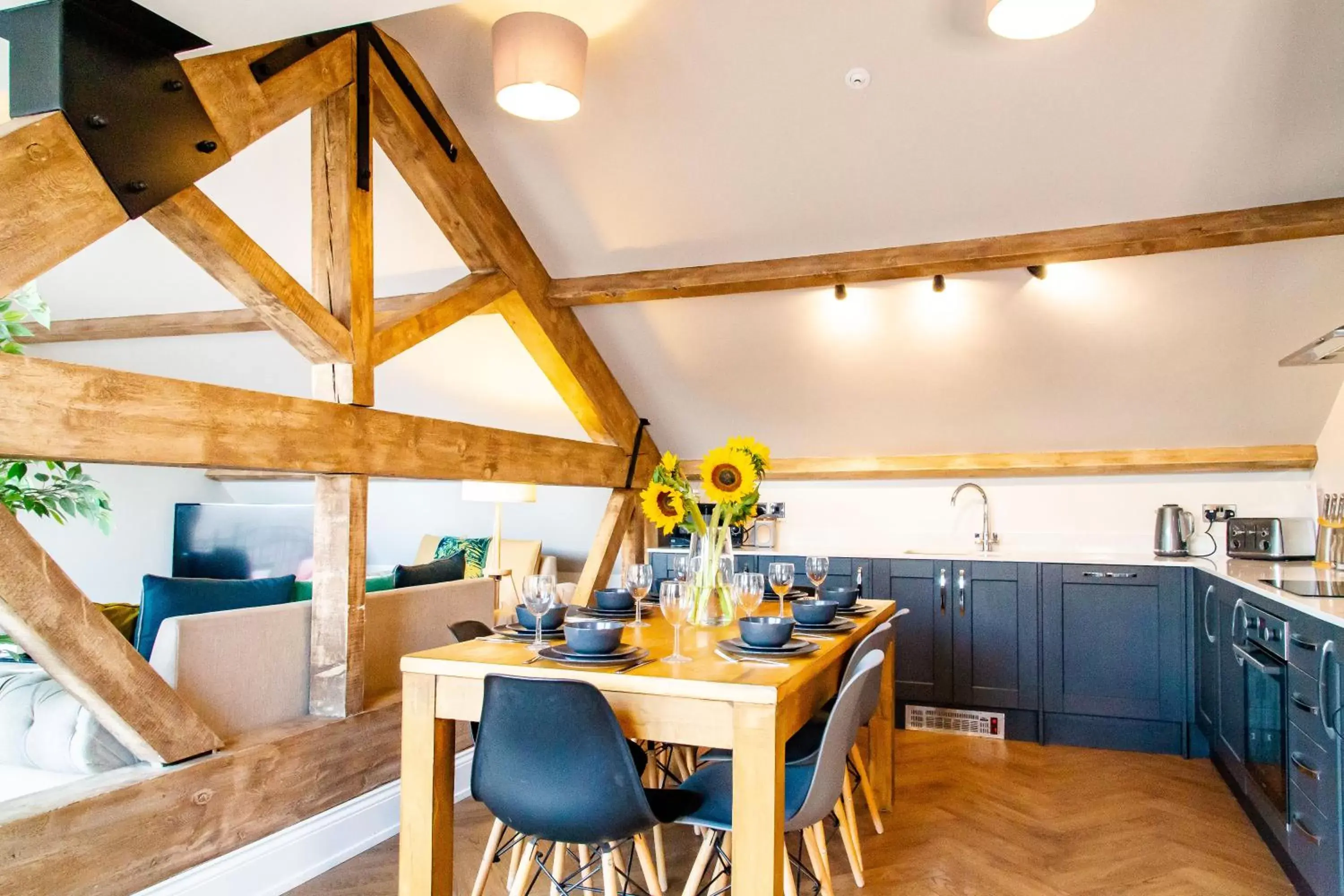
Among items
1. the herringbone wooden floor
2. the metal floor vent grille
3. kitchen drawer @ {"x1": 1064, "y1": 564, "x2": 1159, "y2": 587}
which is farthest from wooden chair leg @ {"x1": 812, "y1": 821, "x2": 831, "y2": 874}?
kitchen drawer @ {"x1": 1064, "y1": 564, "x2": 1159, "y2": 587}

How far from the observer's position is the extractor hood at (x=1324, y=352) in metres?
2.79

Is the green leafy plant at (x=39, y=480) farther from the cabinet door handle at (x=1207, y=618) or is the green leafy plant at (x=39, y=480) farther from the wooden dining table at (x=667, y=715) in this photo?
the cabinet door handle at (x=1207, y=618)

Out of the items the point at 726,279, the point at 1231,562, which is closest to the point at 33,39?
the point at 726,279

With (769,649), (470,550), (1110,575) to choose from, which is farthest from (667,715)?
(470,550)

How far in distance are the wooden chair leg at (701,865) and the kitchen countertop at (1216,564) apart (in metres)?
1.60

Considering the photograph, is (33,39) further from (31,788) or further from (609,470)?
(609,470)

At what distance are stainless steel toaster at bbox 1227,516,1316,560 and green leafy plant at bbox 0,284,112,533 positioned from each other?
4756mm

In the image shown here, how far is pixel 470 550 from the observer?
654cm

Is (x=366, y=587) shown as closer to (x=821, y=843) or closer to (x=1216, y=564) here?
(x=821, y=843)

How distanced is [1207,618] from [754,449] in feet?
8.49

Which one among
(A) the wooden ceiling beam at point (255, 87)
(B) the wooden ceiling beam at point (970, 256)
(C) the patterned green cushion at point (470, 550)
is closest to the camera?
(A) the wooden ceiling beam at point (255, 87)

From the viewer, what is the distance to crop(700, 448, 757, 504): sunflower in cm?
273

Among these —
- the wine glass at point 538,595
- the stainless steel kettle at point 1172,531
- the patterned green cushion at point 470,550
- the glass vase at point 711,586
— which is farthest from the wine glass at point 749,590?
the patterned green cushion at point 470,550

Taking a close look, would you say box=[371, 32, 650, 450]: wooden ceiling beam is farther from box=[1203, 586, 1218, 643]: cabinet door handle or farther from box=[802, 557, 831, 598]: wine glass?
box=[1203, 586, 1218, 643]: cabinet door handle
